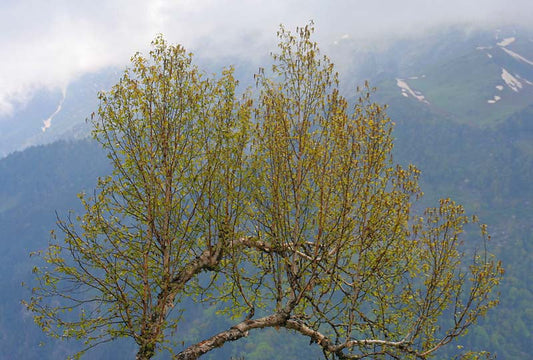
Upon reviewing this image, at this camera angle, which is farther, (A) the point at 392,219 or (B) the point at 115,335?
(A) the point at 392,219

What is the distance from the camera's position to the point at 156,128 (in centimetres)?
1789

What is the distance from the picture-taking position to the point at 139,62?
17531 mm

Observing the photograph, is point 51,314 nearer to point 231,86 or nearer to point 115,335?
point 115,335

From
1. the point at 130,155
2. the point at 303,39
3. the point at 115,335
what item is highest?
the point at 303,39

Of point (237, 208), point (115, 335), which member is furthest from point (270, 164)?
point (115, 335)

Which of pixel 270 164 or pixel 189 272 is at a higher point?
pixel 270 164

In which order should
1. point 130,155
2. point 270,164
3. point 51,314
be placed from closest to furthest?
1. point 51,314
2. point 130,155
3. point 270,164

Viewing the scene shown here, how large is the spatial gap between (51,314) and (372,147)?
12.9 m

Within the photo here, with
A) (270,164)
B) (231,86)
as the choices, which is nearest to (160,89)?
(231,86)

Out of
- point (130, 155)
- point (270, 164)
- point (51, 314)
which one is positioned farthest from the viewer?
point (270, 164)

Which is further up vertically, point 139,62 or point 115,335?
point 139,62

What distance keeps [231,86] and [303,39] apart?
135 inches

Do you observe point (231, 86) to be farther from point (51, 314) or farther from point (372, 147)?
point (51, 314)

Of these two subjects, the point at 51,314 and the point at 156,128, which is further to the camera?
the point at 156,128
